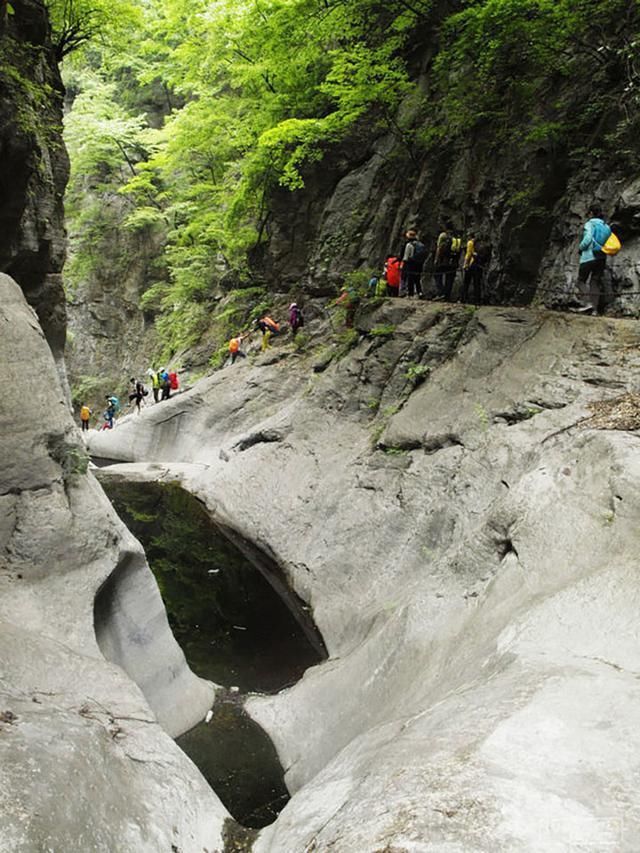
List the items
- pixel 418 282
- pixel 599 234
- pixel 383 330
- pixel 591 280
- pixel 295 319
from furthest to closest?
pixel 295 319 → pixel 418 282 → pixel 383 330 → pixel 591 280 → pixel 599 234

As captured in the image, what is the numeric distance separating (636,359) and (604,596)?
17.9 ft

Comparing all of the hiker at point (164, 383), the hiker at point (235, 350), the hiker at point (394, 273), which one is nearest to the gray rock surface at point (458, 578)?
the hiker at point (394, 273)

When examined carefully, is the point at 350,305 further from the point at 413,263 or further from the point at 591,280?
the point at 591,280

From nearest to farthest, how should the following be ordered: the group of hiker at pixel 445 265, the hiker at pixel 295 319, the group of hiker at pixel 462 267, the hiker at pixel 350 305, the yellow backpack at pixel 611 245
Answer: the yellow backpack at pixel 611 245 → the group of hiker at pixel 462 267 → the group of hiker at pixel 445 265 → the hiker at pixel 350 305 → the hiker at pixel 295 319

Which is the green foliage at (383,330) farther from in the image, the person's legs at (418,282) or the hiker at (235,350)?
the hiker at (235,350)

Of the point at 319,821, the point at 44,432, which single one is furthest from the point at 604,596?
the point at 44,432

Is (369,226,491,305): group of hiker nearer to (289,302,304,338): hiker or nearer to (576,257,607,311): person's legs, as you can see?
(576,257,607,311): person's legs

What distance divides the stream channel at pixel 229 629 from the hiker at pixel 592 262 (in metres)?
8.29

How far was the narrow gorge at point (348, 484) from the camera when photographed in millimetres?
4223

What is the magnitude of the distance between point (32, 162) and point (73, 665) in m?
10.6

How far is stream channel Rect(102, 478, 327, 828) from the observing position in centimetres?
735

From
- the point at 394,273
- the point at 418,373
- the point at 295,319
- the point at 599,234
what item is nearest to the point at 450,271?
the point at 394,273

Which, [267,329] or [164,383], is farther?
[164,383]

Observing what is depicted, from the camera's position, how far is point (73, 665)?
6.04 m
